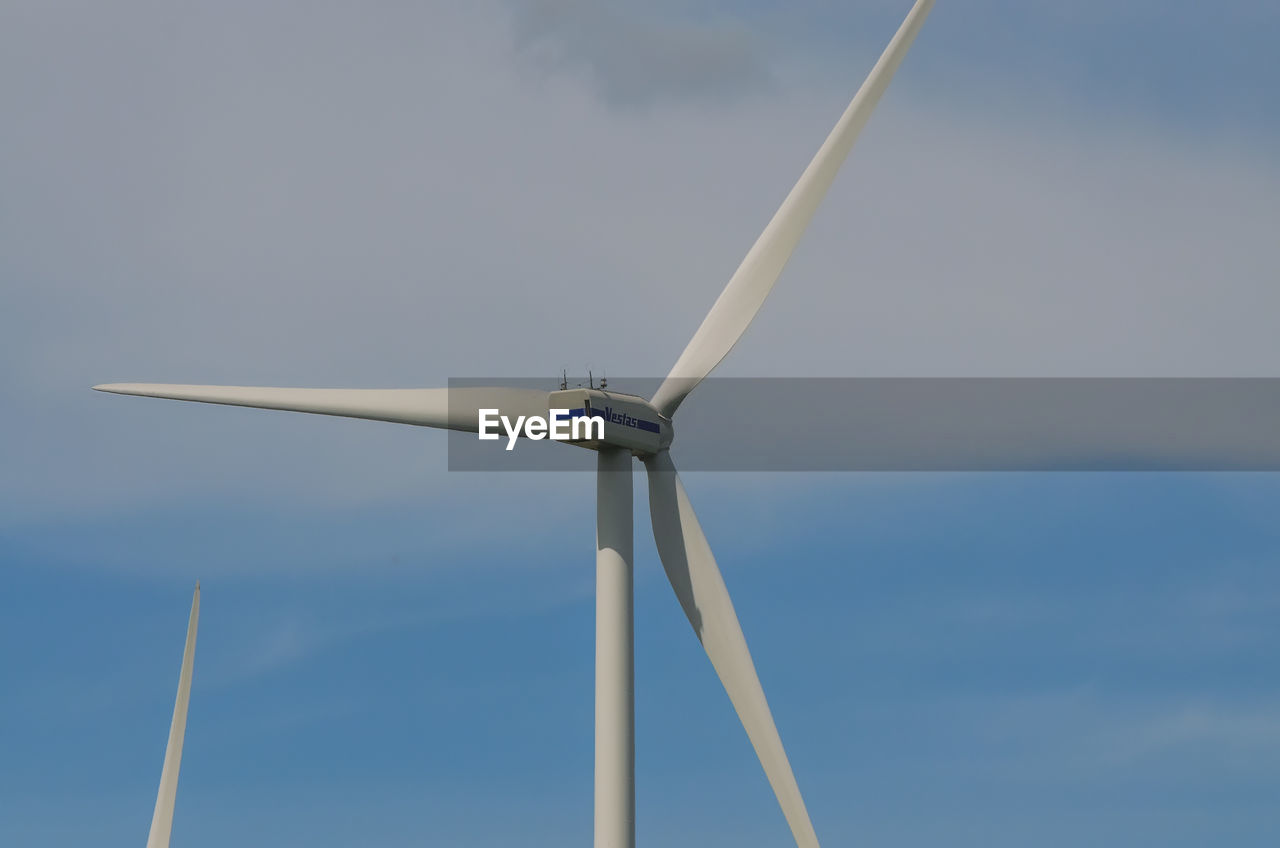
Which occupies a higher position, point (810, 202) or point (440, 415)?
point (810, 202)

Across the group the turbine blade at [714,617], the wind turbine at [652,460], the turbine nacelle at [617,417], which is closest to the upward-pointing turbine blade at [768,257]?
the wind turbine at [652,460]

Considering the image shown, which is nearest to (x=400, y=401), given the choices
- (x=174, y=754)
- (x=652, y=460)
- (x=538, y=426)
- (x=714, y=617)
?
(x=538, y=426)

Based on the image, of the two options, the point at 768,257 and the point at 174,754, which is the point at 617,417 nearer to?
the point at 768,257

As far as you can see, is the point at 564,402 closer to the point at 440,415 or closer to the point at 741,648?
the point at 440,415

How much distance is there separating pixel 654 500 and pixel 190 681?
71.6 ft

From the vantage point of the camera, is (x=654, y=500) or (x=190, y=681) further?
(x=190, y=681)

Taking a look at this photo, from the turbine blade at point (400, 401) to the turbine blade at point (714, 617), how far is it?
184 inches

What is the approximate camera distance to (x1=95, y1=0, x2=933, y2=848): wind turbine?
139ft

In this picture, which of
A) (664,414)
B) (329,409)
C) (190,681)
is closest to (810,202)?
(664,414)

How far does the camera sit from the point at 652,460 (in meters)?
45.3

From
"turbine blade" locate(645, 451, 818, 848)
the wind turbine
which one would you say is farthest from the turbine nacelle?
"turbine blade" locate(645, 451, 818, 848)

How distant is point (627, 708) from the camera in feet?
140

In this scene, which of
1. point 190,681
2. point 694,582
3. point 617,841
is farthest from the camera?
point 190,681

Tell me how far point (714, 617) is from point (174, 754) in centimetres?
2368
